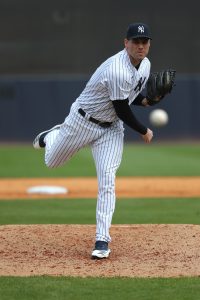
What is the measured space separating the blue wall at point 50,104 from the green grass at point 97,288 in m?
13.2

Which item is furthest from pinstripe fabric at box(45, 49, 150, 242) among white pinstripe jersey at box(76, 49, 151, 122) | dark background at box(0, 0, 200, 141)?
dark background at box(0, 0, 200, 141)

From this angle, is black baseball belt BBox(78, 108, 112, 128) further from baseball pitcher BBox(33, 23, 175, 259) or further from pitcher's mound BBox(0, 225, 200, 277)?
pitcher's mound BBox(0, 225, 200, 277)

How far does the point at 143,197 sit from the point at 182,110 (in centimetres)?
862

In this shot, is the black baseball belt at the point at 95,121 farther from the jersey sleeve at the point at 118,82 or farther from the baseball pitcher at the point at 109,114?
the jersey sleeve at the point at 118,82

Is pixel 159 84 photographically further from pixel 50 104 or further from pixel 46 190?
pixel 50 104

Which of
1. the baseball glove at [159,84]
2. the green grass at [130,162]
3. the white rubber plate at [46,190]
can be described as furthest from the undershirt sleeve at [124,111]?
the green grass at [130,162]

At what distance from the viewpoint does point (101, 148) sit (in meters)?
5.09

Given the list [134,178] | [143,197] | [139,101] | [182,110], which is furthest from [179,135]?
[139,101]

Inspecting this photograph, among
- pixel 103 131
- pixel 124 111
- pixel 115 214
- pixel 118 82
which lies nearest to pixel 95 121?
pixel 103 131

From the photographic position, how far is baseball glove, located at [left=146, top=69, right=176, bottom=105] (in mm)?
5160

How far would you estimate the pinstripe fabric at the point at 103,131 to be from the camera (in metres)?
4.95

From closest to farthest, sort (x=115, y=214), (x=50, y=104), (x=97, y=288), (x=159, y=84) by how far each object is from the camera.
Result: (x=97, y=288) → (x=159, y=84) → (x=115, y=214) → (x=50, y=104)

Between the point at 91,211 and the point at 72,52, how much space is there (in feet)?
34.9

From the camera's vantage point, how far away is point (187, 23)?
18.3m
